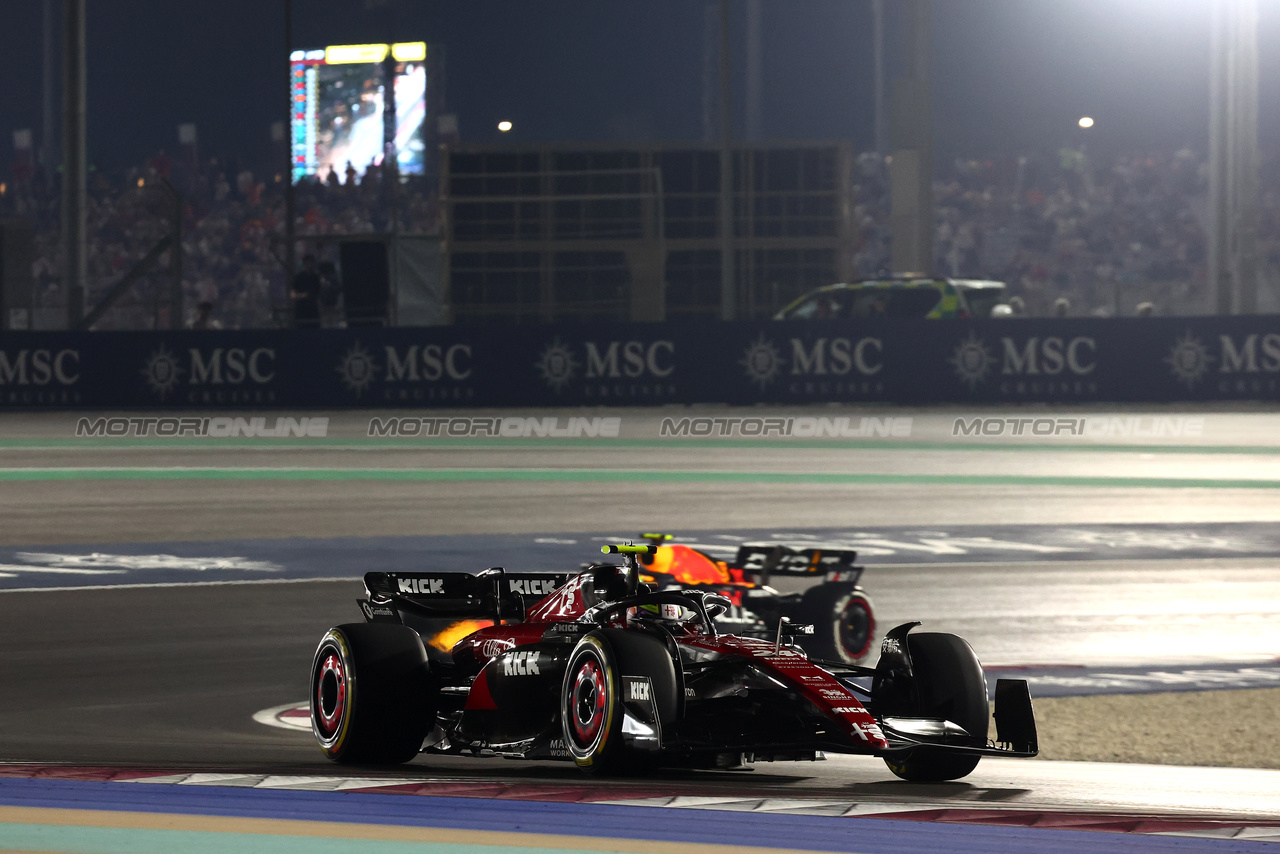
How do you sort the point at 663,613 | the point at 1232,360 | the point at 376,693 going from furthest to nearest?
the point at 1232,360 → the point at 376,693 → the point at 663,613

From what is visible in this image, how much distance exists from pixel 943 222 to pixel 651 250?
1292cm

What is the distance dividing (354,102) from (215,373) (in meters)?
21.0

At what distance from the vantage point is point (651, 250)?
1438 inches

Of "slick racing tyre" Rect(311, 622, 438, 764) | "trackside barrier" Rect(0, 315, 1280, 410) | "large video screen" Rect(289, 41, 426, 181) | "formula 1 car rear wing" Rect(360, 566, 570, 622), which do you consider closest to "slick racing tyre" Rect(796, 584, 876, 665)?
"formula 1 car rear wing" Rect(360, 566, 570, 622)

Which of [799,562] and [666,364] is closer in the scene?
[799,562]

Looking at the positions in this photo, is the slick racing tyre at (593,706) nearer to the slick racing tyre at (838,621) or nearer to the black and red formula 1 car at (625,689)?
the black and red formula 1 car at (625,689)

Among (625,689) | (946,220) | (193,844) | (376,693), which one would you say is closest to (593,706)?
(625,689)

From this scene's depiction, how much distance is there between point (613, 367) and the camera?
29.8 metres

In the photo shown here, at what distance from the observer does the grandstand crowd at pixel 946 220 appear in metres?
43.7

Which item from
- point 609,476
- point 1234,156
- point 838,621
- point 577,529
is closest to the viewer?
point 838,621

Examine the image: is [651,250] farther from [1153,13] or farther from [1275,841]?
[1275,841]

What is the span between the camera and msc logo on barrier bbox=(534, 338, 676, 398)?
2969cm

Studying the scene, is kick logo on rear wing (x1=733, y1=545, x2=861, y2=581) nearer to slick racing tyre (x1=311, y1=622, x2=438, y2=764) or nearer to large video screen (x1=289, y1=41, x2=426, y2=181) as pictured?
slick racing tyre (x1=311, y1=622, x2=438, y2=764)

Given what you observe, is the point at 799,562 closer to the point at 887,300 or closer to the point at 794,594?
the point at 794,594
